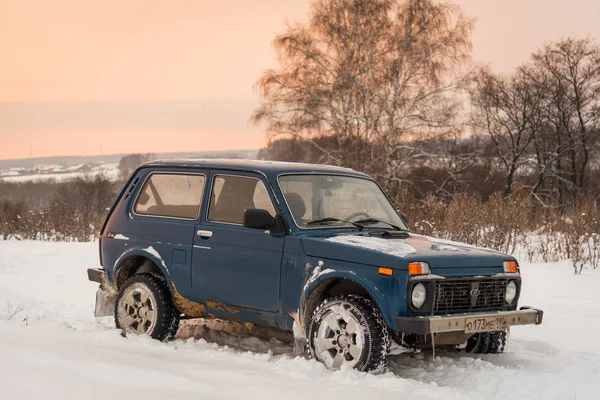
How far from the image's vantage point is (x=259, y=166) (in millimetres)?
7828

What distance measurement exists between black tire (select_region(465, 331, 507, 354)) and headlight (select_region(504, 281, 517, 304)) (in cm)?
63

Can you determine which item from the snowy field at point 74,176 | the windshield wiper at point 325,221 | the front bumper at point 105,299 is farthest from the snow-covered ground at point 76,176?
the windshield wiper at point 325,221

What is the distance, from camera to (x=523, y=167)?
57000mm

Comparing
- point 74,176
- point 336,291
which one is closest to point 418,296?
point 336,291

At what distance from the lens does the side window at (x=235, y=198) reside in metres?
7.68

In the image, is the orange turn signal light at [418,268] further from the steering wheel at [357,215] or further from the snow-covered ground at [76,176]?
the snow-covered ground at [76,176]

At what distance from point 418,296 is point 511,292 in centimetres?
123

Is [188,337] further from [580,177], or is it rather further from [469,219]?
[580,177]

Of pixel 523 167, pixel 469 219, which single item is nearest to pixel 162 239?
pixel 469 219

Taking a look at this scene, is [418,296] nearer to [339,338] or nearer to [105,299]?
[339,338]

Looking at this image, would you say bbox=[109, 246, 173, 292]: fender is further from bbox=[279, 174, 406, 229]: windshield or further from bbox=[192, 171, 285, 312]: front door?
bbox=[279, 174, 406, 229]: windshield

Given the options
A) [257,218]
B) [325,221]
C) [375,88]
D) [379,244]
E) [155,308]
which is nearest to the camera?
[379,244]

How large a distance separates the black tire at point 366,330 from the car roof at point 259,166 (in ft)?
5.15

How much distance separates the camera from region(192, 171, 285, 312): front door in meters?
7.36
